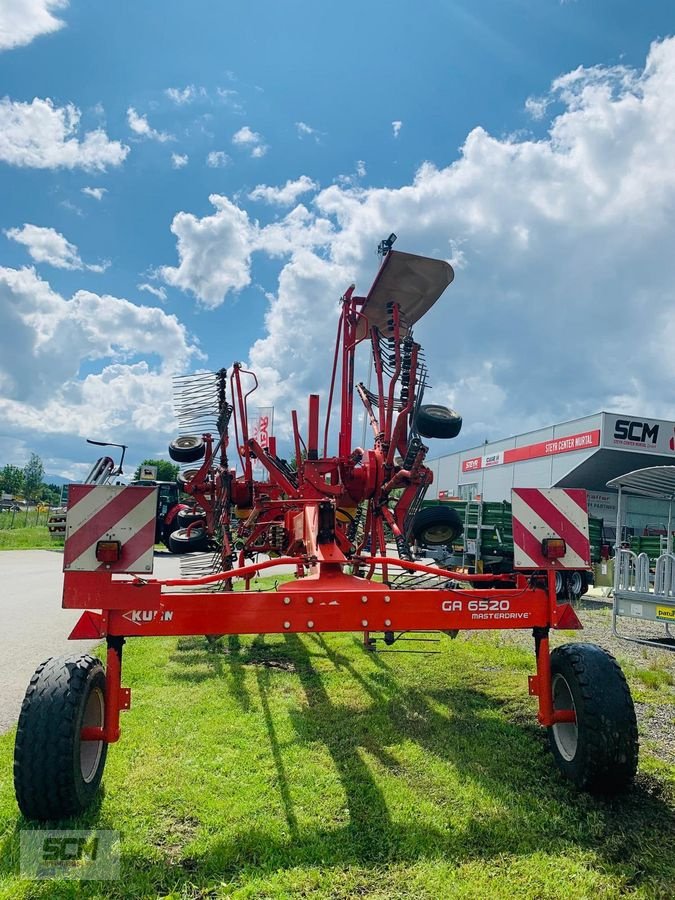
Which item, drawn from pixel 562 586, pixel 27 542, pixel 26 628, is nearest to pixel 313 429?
pixel 26 628

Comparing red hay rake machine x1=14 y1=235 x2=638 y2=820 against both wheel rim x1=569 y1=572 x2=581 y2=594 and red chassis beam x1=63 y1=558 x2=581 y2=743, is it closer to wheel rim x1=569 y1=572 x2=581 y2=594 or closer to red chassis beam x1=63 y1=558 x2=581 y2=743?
red chassis beam x1=63 y1=558 x2=581 y2=743

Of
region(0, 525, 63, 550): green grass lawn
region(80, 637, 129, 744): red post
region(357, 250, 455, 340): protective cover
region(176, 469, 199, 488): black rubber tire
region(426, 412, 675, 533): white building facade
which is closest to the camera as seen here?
region(80, 637, 129, 744): red post

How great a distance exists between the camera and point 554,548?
3.71m

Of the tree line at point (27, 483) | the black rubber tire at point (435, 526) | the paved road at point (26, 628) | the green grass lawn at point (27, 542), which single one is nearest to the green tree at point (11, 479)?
the tree line at point (27, 483)

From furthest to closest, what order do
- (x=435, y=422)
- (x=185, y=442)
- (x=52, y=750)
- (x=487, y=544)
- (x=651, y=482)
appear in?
1. (x=487, y=544)
2. (x=185, y=442)
3. (x=651, y=482)
4. (x=435, y=422)
5. (x=52, y=750)

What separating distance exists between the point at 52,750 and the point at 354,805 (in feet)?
5.23

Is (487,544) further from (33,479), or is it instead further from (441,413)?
(33,479)

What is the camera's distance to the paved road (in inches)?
220

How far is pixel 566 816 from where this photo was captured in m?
3.17

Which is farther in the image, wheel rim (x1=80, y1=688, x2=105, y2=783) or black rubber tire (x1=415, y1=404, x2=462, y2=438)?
black rubber tire (x1=415, y1=404, x2=462, y2=438)

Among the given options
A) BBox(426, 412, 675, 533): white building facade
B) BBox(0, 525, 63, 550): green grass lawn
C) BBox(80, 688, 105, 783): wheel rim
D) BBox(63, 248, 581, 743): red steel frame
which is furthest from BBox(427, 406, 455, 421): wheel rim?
BBox(426, 412, 675, 533): white building facade

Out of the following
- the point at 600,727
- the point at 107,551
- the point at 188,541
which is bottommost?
the point at 600,727

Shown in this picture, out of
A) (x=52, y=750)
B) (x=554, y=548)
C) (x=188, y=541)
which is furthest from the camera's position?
(x=188, y=541)

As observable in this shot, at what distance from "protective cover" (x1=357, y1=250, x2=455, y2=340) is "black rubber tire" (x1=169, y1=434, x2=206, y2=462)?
378 centimetres
